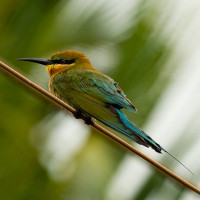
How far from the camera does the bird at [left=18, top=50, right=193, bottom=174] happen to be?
1.81 m

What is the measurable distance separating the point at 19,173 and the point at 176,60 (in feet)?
3.05

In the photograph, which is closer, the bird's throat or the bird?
the bird

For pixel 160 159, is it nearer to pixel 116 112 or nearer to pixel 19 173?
Answer: pixel 116 112

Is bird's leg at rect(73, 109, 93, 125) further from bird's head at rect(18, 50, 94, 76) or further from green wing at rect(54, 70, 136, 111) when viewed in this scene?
bird's head at rect(18, 50, 94, 76)

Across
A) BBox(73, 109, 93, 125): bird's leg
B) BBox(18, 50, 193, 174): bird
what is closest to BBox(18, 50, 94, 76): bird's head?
BBox(18, 50, 193, 174): bird

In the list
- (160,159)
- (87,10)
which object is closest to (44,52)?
(87,10)

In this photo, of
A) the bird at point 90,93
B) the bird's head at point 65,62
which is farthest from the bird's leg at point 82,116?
the bird's head at point 65,62

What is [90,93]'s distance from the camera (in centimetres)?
220

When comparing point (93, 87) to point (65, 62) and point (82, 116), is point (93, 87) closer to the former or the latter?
point (82, 116)

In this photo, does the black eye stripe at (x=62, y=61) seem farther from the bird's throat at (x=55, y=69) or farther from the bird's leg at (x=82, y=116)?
the bird's leg at (x=82, y=116)

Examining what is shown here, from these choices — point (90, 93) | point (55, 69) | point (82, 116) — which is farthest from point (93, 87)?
point (55, 69)

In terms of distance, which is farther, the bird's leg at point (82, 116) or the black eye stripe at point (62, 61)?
the black eye stripe at point (62, 61)

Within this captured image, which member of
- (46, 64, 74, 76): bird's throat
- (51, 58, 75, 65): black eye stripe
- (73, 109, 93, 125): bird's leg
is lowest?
(73, 109, 93, 125): bird's leg

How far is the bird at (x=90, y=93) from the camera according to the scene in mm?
1805
